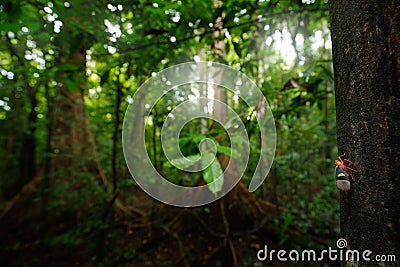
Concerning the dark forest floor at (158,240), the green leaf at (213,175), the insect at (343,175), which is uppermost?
the insect at (343,175)

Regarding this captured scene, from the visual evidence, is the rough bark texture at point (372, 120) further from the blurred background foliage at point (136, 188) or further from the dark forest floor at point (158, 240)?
the dark forest floor at point (158, 240)

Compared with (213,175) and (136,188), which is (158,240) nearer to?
(136,188)

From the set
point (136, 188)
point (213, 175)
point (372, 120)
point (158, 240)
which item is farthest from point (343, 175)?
point (136, 188)

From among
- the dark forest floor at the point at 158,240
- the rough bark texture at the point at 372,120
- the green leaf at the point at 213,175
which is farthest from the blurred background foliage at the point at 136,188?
the rough bark texture at the point at 372,120

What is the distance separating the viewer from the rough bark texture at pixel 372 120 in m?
0.48

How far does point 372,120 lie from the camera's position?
52cm

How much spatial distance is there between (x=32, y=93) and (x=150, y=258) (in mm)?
3916

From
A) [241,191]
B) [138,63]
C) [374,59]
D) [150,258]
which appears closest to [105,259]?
[150,258]

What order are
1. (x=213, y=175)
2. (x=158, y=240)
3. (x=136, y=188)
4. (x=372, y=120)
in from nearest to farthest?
(x=372, y=120) → (x=213, y=175) → (x=158, y=240) → (x=136, y=188)

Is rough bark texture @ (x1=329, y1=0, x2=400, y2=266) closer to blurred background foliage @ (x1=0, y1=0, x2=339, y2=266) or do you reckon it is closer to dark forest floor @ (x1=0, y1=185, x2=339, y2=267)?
blurred background foliage @ (x1=0, y1=0, x2=339, y2=266)

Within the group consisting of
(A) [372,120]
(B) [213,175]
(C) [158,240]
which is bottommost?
(C) [158,240]

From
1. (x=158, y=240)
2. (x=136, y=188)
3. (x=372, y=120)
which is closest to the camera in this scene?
(x=372, y=120)

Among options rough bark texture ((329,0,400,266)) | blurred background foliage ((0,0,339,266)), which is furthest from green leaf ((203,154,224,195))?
blurred background foliage ((0,0,339,266))

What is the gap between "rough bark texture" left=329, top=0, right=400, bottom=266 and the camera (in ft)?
1.58
